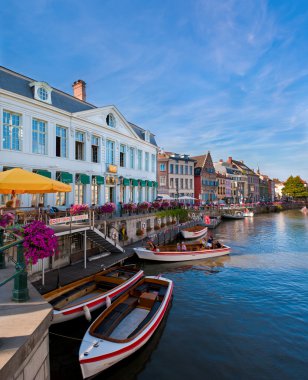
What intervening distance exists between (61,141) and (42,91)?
3870 mm

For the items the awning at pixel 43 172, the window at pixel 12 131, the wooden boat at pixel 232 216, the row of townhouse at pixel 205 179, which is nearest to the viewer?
the window at pixel 12 131

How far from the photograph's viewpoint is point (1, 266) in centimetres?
734

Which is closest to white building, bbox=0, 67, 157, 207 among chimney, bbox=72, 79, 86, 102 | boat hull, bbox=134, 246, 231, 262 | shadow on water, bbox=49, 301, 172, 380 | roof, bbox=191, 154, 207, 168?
chimney, bbox=72, 79, 86, 102

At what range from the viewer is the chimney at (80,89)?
26281 mm

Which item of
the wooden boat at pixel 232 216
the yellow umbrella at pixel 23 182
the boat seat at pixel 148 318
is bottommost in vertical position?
the boat seat at pixel 148 318

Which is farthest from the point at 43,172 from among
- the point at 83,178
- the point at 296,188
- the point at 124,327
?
the point at 296,188

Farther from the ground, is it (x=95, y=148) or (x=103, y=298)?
(x=95, y=148)

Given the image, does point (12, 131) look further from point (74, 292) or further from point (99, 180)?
point (74, 292)

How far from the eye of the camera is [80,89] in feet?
86.5

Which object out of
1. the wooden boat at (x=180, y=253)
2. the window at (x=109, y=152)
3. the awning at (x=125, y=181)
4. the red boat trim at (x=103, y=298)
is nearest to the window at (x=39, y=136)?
the window at (x=109, y=152)

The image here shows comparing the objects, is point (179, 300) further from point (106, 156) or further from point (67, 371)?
point (106, 156)

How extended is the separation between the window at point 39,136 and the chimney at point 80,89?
27.8 feet

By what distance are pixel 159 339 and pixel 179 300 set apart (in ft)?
12.4

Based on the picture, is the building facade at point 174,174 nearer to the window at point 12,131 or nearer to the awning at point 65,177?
the awning at point 65,177
